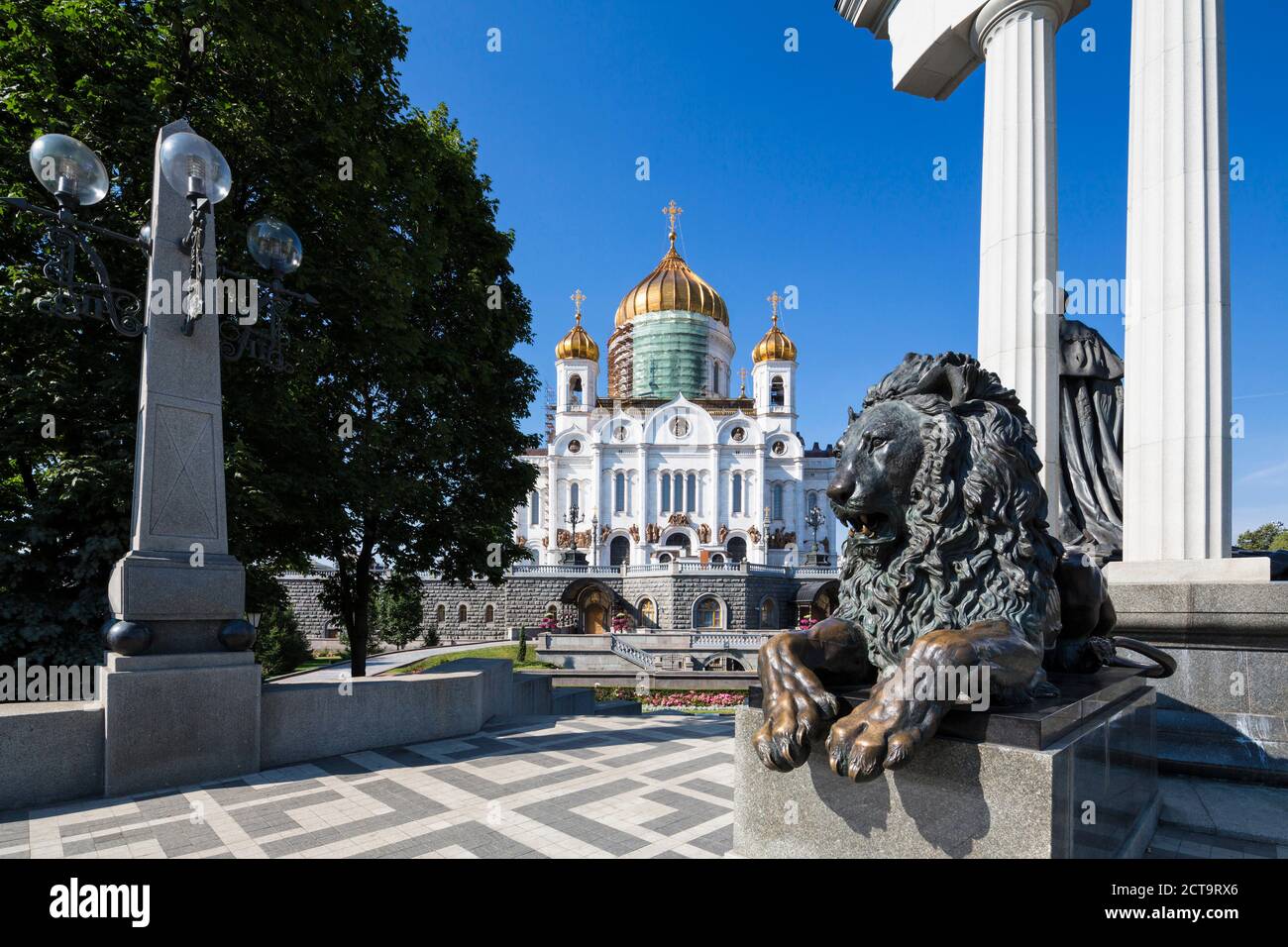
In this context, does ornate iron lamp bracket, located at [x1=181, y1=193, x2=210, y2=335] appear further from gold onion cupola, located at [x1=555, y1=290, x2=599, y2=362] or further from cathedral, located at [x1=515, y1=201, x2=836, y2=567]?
gold onion cupola, located at [x1=555, y1=290, x2=599, y2=362]

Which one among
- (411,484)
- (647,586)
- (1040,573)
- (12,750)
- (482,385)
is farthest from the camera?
(647,586)

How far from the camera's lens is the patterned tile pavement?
13.9 feet

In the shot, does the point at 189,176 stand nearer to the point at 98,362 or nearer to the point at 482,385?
the point at 98,362

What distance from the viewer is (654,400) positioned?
6550cm

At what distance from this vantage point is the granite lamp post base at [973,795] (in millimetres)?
2332

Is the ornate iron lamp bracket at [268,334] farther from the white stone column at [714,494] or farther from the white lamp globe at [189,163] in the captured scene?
the white stone column at [714,494]

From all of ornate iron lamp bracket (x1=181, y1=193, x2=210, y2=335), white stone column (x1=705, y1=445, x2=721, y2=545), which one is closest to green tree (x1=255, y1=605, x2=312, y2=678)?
ornate iron lamp bracket (x1=181, y1=193, x2=210, y2=335)

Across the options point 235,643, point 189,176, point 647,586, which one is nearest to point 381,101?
point 189,176

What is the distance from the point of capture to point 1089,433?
7.36m

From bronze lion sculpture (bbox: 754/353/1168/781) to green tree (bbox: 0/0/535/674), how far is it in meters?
8.06

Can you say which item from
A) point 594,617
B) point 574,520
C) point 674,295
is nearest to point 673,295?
point 674,295

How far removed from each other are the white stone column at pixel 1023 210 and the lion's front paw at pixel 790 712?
Result: 5.84 meters

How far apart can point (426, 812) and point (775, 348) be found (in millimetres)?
63745

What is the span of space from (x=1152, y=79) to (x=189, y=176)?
358 inches
